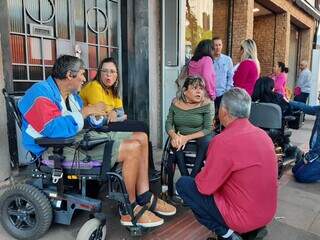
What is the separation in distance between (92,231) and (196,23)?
16.0 ft

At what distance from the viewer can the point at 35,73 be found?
3.53m

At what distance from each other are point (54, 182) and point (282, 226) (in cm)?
195

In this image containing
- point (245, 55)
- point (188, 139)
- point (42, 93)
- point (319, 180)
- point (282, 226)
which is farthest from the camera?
point (245, 55)

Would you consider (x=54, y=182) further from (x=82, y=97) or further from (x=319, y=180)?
(x=319, y=180)

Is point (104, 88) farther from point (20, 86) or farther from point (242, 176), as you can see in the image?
point (242, 176)

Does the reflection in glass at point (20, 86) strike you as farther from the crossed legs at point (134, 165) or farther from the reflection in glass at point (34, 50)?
the crossed legs at point (134, 165)

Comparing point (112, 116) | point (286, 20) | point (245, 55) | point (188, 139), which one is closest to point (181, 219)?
point (188, 139)

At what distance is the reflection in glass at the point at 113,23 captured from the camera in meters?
4.45

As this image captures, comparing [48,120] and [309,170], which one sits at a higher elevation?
[48,120]

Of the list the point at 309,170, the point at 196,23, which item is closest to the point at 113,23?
the point at 196,23

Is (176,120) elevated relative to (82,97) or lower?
lower

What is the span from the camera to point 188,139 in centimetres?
308

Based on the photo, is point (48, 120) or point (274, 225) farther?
point (274, 225)

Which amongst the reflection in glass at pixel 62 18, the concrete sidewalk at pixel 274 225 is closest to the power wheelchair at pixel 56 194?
the concrete sidewalk at pixel 274 225
